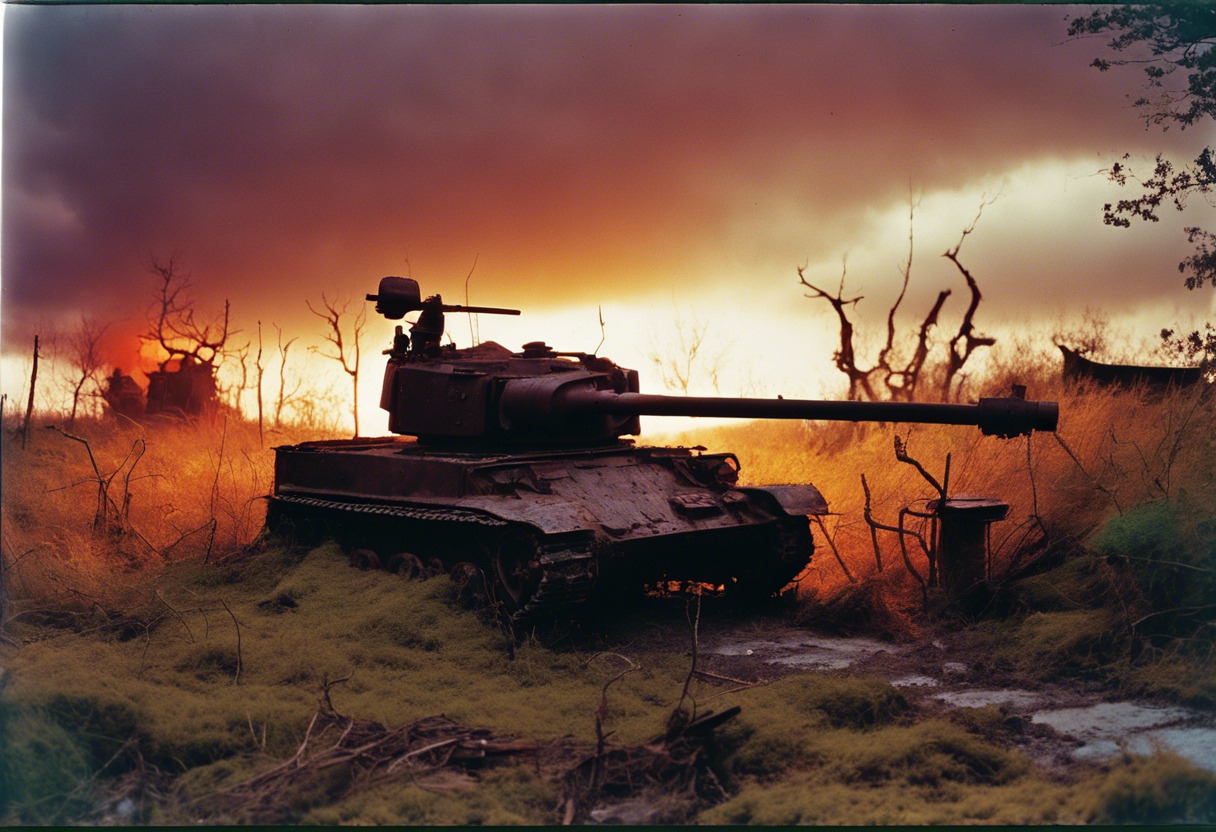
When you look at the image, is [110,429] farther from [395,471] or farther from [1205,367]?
[1205,367]

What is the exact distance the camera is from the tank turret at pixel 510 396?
8711 mm

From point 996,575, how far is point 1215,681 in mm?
2945

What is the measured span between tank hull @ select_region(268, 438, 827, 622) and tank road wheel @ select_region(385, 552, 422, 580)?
0.11ft

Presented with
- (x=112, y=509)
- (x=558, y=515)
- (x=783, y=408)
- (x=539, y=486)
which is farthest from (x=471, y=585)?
(x=112, y=509)

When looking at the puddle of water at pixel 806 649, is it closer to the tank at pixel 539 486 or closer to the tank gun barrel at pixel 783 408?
the tank at pixel 539 486

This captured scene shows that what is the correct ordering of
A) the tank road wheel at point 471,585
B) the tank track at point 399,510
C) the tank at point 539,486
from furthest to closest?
the tank road wheel at point 471,585, the tank track at point 399,510, the tank at point 539,486

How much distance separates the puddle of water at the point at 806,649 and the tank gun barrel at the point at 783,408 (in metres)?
1.76

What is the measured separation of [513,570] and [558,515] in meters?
0.64

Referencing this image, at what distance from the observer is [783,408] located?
799cm

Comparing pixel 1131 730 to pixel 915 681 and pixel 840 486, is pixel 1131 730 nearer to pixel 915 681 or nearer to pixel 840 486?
pixel 915 681

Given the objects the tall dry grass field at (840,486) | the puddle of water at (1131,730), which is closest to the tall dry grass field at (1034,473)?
the tall dry grass field at (840,486)

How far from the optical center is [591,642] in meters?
8.39

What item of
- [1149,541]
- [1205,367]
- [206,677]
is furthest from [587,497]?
[1205,367]

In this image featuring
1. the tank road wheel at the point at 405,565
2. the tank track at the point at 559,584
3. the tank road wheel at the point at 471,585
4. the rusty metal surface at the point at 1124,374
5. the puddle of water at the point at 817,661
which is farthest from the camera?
the rusty metal surface at the point at 1124,374
